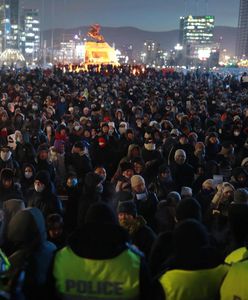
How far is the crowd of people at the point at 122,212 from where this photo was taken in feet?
10.6

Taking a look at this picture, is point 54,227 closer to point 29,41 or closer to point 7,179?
point 7,179

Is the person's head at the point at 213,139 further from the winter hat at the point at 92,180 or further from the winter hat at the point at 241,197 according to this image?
the winter hat at the point at 241,197

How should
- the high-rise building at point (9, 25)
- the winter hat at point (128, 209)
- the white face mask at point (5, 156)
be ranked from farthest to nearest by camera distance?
the high-rise building at point (9, 25) → the white face mask at point (5, 156) → the winter hat at point (128, 209)

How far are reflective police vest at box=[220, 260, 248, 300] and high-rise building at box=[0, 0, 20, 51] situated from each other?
148m

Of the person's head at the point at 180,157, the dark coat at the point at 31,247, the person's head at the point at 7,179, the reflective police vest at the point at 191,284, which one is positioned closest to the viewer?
the reflective police vest at the point at 191,284

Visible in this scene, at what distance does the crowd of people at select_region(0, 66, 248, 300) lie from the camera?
3236 millimetres

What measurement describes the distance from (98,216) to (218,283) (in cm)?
114

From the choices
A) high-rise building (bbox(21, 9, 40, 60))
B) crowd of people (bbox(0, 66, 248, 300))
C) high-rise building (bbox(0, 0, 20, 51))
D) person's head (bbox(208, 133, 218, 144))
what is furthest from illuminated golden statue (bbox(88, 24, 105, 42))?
high-rise building (bbox(21, 9, 40, 60))

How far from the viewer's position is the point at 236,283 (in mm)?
3205

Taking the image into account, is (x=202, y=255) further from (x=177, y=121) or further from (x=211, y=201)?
(x=177, y=121)

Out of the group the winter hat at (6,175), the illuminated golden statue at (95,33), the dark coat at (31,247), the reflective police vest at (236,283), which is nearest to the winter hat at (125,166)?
the winter hat at (6,175)

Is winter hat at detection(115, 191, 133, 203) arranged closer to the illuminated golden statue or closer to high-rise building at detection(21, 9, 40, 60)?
the illuminated golden statue

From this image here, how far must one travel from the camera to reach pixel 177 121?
13.6m

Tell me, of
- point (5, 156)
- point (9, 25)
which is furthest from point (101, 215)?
point (9, 25)
